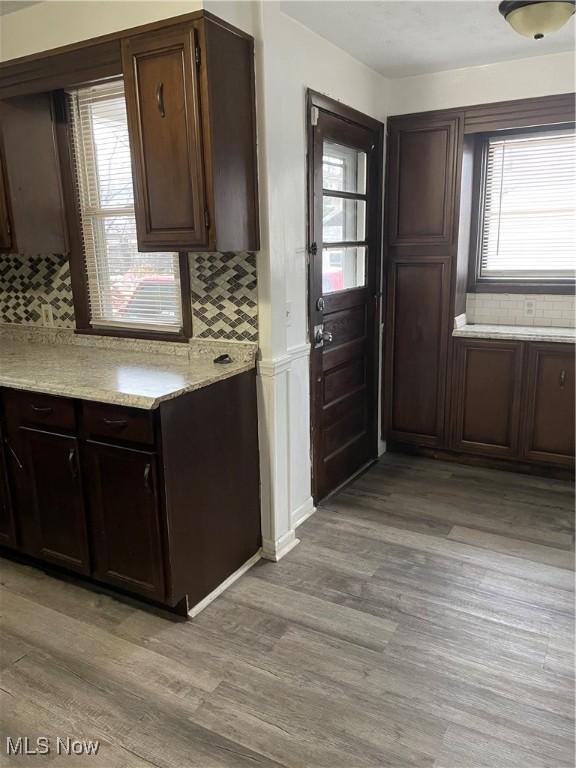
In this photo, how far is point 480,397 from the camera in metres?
3.74

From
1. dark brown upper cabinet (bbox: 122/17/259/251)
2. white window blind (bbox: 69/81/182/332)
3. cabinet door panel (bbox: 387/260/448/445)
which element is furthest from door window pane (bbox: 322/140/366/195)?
white window blind (bbox: 69/81/182/332)

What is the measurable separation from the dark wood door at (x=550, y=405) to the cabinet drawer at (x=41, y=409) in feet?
8.86

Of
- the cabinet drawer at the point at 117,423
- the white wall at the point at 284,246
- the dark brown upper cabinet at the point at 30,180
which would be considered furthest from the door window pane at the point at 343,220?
the cabinet drawer at the point at 117,423

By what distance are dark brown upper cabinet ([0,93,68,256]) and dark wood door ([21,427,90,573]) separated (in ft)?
3.53

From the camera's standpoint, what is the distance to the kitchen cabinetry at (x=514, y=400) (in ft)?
11.4

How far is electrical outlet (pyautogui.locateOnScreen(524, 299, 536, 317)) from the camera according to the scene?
3.80m

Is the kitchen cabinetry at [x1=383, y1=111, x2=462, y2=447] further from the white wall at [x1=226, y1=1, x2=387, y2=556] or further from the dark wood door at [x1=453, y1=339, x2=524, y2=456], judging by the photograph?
the white wall at [x1=226, y1=1, x2=387, y2=556]

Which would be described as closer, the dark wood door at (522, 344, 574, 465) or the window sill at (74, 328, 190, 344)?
the window sill at (74, 328, 190, 344)

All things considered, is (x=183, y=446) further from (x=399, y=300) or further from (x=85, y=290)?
(x=399, y=300)

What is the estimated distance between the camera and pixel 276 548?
278 centimetres

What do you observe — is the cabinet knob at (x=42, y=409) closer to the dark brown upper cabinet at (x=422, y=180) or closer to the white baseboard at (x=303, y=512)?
the white baseboard at (x=303, y=512)

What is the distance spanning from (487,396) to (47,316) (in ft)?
9.12

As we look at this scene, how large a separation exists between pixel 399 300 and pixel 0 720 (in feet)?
10.3

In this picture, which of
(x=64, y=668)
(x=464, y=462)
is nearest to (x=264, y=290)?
(x=64, y=668)
